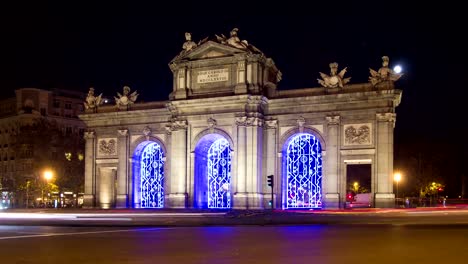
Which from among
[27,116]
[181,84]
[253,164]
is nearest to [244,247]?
[253,164]

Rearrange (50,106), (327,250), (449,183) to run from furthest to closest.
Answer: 1. (50,106)
2. (449,183)
3. (327,250)

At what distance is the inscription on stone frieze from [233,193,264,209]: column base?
35.5 feet

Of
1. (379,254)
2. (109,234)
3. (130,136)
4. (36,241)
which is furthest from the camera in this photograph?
(130,136)

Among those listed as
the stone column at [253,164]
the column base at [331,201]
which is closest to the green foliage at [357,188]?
the column base at [331,201]

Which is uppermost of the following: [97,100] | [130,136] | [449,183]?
[97,100]

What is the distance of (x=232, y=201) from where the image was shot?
172ft

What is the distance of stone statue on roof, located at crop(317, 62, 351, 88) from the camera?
5150cm

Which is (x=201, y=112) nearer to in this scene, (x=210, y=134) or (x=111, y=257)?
(x=210, y=134)

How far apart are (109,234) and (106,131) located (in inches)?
1478

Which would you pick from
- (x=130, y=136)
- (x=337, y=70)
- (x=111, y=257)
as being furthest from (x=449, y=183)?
(x=111, y=257)

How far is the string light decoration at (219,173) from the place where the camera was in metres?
56.3

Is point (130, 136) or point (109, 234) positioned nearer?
point (109, 234)

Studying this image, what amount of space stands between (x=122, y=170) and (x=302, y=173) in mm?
18610

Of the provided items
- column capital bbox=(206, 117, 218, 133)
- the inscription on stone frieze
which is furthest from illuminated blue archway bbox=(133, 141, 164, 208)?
the inscription on stone frieze
